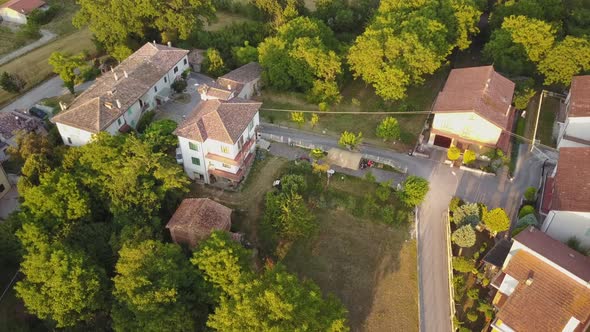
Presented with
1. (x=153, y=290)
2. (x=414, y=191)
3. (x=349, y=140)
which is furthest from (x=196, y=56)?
(x=153, y=290)

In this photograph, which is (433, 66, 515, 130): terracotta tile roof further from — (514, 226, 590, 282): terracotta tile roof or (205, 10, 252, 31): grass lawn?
(205, 10, 252, 31): grass lawn

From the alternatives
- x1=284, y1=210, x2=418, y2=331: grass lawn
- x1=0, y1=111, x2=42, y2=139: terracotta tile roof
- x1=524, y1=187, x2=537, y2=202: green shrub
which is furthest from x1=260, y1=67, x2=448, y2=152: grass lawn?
x1=0, y1=111, x2=42, y2=139: terracotta tile roof

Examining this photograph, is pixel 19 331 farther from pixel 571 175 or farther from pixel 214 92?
pixel 571 175

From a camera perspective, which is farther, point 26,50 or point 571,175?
point 26,50

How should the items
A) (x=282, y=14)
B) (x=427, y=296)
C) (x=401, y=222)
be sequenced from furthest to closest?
1. (x=282, y=14)
2. (x=401, y=222)
3. (x=427, y=296)

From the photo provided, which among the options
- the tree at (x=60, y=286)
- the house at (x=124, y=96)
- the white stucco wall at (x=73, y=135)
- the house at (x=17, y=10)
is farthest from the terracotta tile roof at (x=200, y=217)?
the house at (x=17, y=10)

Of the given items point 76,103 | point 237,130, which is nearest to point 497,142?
point 237,130
